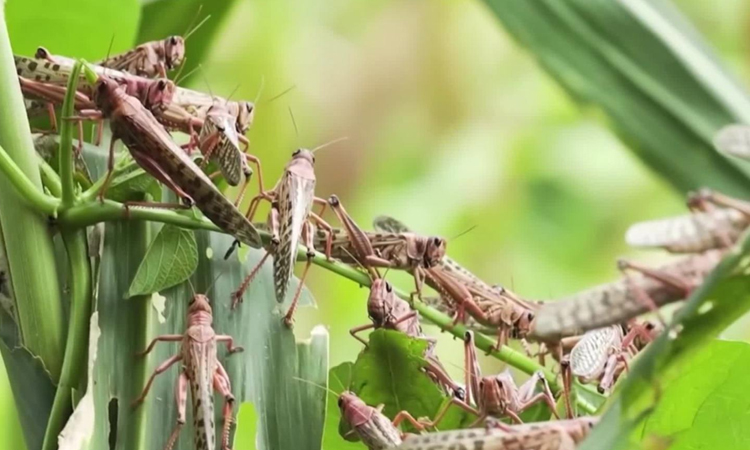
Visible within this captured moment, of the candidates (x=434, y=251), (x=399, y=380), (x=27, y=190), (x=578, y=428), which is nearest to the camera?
(x=578, y=428)

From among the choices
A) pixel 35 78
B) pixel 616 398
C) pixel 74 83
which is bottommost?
pixel 616 398

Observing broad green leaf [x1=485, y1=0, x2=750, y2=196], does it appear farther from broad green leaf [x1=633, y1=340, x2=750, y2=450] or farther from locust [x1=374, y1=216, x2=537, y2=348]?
broad green leaf [x1=633, y1=340, x2=750, y2=450]

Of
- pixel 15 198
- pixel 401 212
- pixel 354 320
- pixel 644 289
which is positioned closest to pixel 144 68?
pixel 15 198

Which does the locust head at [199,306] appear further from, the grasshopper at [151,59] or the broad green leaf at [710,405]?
the broad green leaf at [710,405]

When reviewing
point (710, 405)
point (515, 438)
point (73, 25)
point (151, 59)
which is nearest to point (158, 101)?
point (151, 59)

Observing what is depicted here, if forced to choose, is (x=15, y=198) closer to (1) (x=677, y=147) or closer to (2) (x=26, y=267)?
(2) (x=26, y=267)

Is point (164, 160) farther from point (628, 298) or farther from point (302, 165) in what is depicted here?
point (628, 298)
